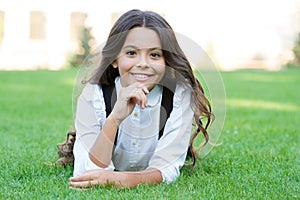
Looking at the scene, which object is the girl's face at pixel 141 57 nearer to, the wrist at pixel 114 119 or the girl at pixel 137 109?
the girl at pixel 137 109

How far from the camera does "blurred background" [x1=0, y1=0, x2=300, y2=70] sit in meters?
19.1

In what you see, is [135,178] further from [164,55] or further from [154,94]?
[164,55]

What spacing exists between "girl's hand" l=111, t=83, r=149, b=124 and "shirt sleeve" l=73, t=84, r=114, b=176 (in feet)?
0.66

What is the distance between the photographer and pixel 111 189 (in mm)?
2615

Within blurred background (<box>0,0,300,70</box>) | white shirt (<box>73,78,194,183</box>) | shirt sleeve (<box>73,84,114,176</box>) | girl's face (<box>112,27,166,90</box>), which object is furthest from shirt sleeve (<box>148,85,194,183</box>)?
blurred background (<box>0,0,300,70</box>)

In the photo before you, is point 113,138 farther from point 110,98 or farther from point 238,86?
point 238,86

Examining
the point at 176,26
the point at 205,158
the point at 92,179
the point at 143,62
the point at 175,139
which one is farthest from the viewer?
the point at 176,26

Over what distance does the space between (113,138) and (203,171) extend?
0.58 m

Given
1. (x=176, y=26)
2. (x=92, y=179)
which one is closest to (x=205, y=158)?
(x=92, y=179)

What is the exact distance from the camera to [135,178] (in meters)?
2.70

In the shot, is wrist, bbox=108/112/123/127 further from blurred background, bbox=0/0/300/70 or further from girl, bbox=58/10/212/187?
blurred background, bbox=0/0/300/70

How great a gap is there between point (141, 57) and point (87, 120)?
1.44 ft

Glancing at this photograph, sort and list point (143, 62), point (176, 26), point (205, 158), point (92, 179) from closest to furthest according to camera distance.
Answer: point (92, 179), point (143, 62), point (205, 158), point (176, 26)

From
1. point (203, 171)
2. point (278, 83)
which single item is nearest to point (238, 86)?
point (278, 83)
